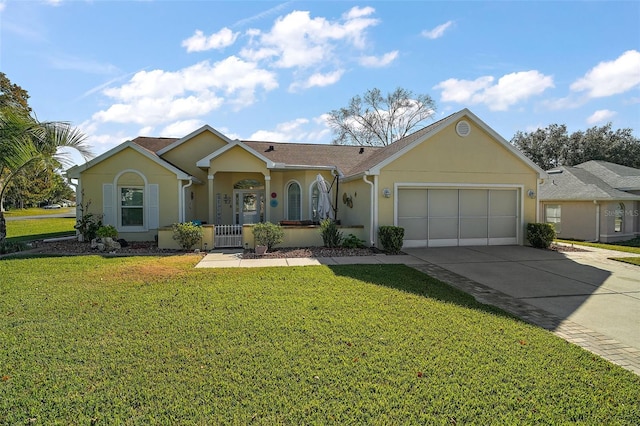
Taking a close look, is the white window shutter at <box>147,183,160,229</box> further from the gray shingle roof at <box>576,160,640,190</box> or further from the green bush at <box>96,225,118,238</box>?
the gray shingle roof at <box>576,160,640,190</box>

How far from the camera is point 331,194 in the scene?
1811cm

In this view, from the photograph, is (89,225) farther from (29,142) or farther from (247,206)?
(247,206)

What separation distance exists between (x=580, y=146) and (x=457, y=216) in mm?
34841

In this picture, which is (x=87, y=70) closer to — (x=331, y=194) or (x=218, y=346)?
(x=331, y=194)

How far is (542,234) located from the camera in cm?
1409

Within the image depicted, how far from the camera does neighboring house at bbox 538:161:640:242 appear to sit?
1978 cm

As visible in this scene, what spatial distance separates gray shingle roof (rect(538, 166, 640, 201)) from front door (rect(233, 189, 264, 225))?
52.2ft

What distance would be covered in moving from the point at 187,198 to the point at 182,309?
36.3 feet

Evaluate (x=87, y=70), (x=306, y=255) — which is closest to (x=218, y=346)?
(x=306, y=255)

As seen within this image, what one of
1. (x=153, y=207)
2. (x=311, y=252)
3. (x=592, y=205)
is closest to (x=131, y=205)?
(x=153, y=207)

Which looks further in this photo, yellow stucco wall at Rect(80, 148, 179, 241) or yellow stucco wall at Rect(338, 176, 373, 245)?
yellow stucco wall at Rect(80, 148, 179, 241)

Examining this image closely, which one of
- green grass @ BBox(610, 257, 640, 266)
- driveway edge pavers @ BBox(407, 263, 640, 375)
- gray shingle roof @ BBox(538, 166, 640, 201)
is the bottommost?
driveway edge pavers @ BBox(407, 263, 640, 375)

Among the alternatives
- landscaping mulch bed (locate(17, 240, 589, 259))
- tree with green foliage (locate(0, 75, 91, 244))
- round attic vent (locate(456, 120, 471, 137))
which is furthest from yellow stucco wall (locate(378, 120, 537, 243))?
tree with green foliage (locate(0, 75, 91, 244))

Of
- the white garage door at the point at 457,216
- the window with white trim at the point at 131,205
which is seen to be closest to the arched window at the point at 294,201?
the white garage door at the point at 457,216
